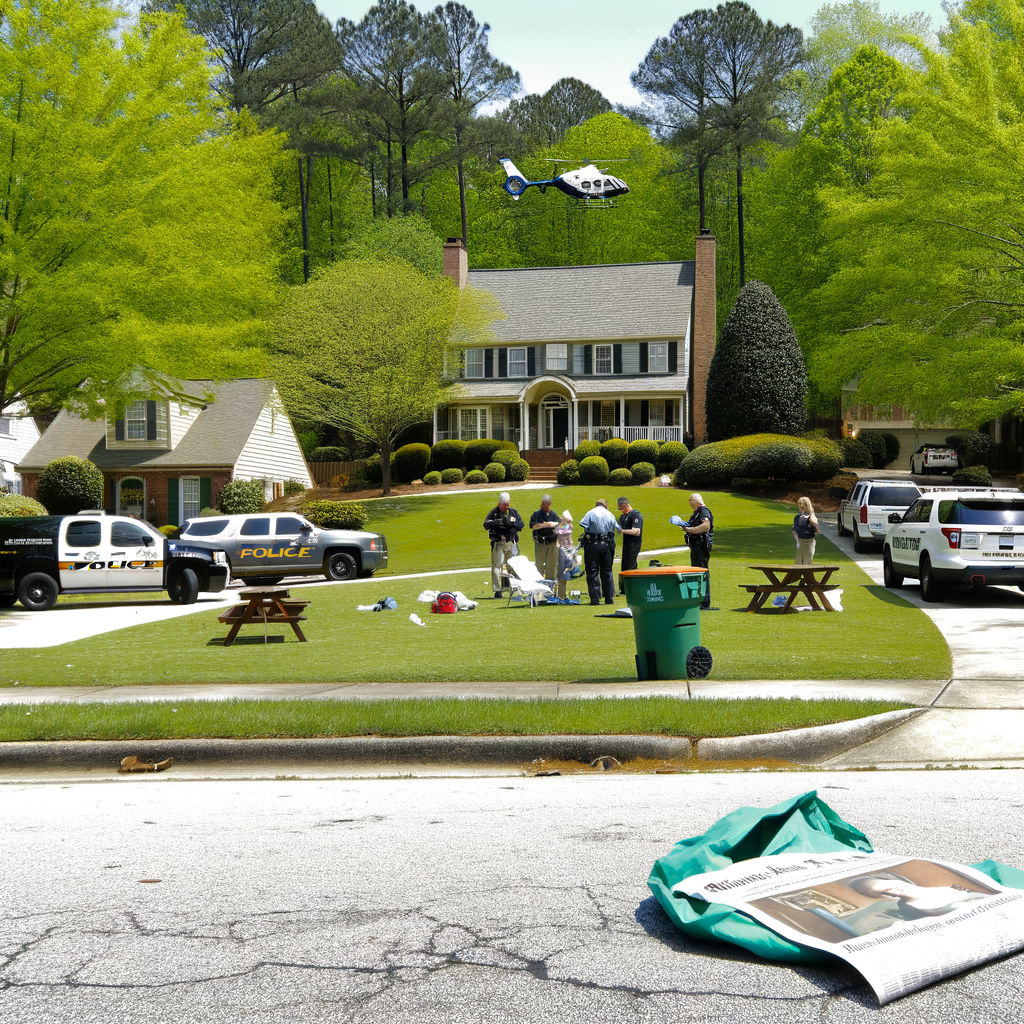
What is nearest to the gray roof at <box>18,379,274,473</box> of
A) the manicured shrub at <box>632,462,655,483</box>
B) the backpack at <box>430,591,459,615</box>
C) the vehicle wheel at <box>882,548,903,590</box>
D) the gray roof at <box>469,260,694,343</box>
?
the gray roof at <box>469,260,694,343</box>

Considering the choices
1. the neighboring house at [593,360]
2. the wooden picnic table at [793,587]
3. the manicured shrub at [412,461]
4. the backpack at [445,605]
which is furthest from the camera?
the neighboring house at [593,360]

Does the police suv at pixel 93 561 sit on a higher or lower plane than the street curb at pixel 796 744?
higher

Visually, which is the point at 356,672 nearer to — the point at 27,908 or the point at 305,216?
the point at 27,908


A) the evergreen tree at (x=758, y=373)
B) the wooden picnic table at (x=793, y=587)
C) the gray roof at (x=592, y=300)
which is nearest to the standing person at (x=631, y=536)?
the wooden picnic table at (x=793, y=587)

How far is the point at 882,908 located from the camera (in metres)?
3.63

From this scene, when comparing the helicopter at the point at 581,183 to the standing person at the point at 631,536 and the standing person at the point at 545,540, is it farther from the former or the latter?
the standing person at the point at 631,536

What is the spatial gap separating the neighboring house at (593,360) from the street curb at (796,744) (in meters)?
41.0

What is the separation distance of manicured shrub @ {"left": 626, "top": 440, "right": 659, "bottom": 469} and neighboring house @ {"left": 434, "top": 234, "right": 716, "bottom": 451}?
436 centimetres

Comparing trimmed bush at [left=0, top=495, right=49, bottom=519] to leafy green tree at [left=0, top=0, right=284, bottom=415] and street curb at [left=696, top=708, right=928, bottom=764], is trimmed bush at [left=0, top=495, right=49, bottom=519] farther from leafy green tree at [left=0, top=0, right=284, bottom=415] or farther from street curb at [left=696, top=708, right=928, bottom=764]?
street curb at [left=696, top=708, right=928, bottom=764]

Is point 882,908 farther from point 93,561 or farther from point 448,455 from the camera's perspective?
point 448,455

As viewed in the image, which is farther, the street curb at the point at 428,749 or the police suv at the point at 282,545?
the police suv at the point at 282,545

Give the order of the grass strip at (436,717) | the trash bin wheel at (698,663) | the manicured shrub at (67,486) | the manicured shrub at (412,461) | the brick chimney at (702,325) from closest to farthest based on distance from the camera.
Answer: the grass strip at (436,717), the trash bin wheel at (698,663), the manicured shrub at (67,486), the manicured shrub at (412,461), the brick chimney at (702,325)

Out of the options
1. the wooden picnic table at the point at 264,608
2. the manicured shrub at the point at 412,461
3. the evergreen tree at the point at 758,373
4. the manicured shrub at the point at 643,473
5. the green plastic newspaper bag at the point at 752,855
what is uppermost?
the evergreen tree at the point at 758,373

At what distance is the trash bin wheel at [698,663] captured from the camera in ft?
34.4
